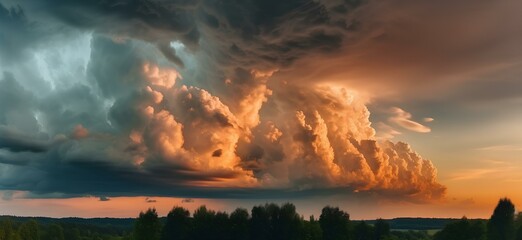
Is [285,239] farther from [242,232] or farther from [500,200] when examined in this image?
[500,200]

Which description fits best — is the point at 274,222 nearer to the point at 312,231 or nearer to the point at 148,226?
the point at 312,231

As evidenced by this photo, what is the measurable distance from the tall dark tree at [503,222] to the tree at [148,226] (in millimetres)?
120280

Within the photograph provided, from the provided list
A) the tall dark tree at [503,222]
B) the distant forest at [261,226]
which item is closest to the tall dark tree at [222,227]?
the distant forest at [261,226]

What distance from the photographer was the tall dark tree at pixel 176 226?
18938 cm

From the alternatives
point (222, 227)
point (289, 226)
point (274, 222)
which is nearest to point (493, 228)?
point (289, 226)

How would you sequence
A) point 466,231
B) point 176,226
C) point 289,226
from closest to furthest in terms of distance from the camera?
point 176,226, point 466,231, point 289,226

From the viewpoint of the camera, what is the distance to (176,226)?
625ft

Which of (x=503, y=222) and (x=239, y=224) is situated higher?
(x=503, y=222)

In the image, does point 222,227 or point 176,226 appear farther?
point 176,226

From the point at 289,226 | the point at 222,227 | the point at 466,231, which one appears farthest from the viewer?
the point at 289,226

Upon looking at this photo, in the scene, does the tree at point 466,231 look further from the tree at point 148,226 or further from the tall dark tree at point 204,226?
the tree at point 148,226

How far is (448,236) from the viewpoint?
19425cm

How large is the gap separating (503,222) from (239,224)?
9527cm

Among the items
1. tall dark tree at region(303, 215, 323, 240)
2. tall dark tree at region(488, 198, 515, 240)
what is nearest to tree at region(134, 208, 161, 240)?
tall dark tree at region(303, 215, 323, 240)
